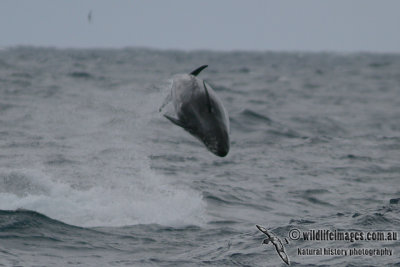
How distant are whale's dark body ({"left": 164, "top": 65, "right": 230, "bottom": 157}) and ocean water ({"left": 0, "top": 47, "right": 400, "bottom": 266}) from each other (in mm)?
1378

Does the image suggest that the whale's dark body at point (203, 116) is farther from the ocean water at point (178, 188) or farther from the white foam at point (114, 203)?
the white foam at point (114, 203)

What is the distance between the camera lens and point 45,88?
27.5 meters

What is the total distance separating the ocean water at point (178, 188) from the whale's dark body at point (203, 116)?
1.38 m

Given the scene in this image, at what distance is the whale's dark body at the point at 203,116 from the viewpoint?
633 cm

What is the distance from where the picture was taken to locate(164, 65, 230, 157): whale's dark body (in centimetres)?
633

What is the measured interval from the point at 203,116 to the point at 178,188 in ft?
20.3

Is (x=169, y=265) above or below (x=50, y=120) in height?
below

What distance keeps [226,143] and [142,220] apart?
451cm

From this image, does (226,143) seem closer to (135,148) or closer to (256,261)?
(256,261)

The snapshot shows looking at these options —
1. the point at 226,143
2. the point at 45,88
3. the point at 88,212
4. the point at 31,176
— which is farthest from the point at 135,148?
the point at 45,88

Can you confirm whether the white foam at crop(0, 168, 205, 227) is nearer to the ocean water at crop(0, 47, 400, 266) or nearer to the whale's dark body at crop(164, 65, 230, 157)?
the ocean water at crop(0, 47, 400, 266)

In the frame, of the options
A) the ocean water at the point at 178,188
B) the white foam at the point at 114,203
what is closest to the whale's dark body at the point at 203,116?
the ocean water at the point at 178,188

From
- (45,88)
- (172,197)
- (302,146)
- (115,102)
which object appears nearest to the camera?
(172,197)

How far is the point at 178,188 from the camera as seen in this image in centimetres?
1255
